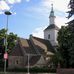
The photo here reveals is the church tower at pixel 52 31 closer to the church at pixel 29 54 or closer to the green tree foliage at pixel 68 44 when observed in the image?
the church at pixel 29 54

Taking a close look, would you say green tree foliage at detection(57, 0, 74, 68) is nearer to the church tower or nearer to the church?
the church

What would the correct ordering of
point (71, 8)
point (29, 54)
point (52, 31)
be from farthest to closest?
point (52, 31)
point (29, 54)
point (71, 8)

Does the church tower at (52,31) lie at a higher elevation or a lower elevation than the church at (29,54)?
higher

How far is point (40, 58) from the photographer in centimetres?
6862

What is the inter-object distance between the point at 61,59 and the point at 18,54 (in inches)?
1170

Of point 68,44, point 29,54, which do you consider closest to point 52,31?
point 29,54

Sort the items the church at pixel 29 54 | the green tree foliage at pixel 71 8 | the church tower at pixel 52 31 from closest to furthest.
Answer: the green tree foliage at pixel 71 8
the church at pixel 29 54
the church tower at pixel 52 31

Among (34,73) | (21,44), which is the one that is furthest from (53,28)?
(34,73)

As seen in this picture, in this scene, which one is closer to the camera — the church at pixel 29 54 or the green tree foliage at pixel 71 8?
the green tree foliage at pixel 71 8

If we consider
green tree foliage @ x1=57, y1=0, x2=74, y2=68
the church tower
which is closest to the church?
the church tower

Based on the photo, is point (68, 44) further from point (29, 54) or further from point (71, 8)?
point (29, 54)

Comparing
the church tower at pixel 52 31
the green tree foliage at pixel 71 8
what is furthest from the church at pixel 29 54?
the green tree foliage at pixel 71 8

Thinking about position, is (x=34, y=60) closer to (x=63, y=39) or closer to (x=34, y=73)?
(x=34, y=73)

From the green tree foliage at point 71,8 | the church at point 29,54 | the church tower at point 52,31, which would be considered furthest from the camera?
the church tower at point 52,31
